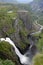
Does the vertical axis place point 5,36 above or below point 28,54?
above

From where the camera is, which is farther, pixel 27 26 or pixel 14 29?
pixel 27 26

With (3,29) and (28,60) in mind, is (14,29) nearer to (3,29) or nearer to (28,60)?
(3,29)

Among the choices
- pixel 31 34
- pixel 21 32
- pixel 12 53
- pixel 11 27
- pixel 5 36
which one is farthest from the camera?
pixel 31 34

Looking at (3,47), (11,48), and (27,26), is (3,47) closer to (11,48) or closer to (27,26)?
(11,48)

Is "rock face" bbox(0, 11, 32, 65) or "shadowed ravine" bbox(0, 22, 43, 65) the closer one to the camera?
"shadowed ravine" bbox(0, 22, 43, 65)

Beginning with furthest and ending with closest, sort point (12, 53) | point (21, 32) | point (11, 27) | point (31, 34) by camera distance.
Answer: point (31, 34)
point (21, 32)
point (11, 27)
point (12, 53)

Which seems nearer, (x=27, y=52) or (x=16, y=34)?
(x=27, y=52)

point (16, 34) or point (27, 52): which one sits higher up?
point (16, 34)

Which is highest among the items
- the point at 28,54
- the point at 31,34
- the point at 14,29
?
the point at 14,29

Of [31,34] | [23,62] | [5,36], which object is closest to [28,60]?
[23,62]

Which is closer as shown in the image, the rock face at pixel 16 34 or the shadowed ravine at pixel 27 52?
the shadowed ravine at pixel 27 52
